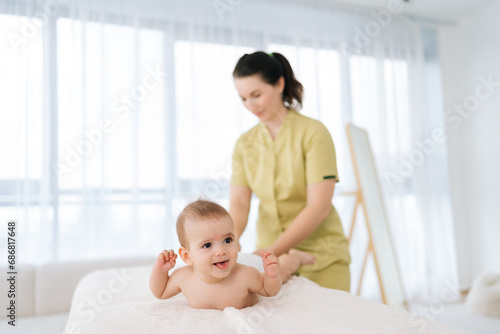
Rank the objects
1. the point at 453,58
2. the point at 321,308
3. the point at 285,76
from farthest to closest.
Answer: the point at 453,58 < the point at 285,76 < the point at 321,308

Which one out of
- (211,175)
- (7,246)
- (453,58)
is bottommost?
(7,246)

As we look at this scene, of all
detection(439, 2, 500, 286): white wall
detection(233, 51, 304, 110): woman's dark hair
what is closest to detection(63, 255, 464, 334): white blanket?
detection(233, 51, 304, 110): woman's dark hair

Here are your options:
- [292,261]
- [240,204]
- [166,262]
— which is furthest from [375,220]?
[166,262]

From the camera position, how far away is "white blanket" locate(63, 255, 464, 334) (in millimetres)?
856

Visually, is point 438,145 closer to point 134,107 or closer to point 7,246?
point 134,107

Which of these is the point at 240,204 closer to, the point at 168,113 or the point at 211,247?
the point at 211,247

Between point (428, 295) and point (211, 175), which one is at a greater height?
point (211, 175)

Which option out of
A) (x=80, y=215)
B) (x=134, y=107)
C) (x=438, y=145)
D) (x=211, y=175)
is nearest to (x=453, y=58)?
(x=438, y=145)

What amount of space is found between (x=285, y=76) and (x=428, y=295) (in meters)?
3.10

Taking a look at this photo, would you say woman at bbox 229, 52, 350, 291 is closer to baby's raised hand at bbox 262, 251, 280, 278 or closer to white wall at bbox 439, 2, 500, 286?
baby's raised hand at bbox 262, 251, 280, 278

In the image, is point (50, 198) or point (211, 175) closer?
point (50, 198)

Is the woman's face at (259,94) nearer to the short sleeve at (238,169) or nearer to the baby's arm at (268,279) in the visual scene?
the short sleeve at (238,169)

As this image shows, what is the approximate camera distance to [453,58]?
14.8 ft

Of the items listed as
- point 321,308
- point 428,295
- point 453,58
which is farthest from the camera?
point 453,58
